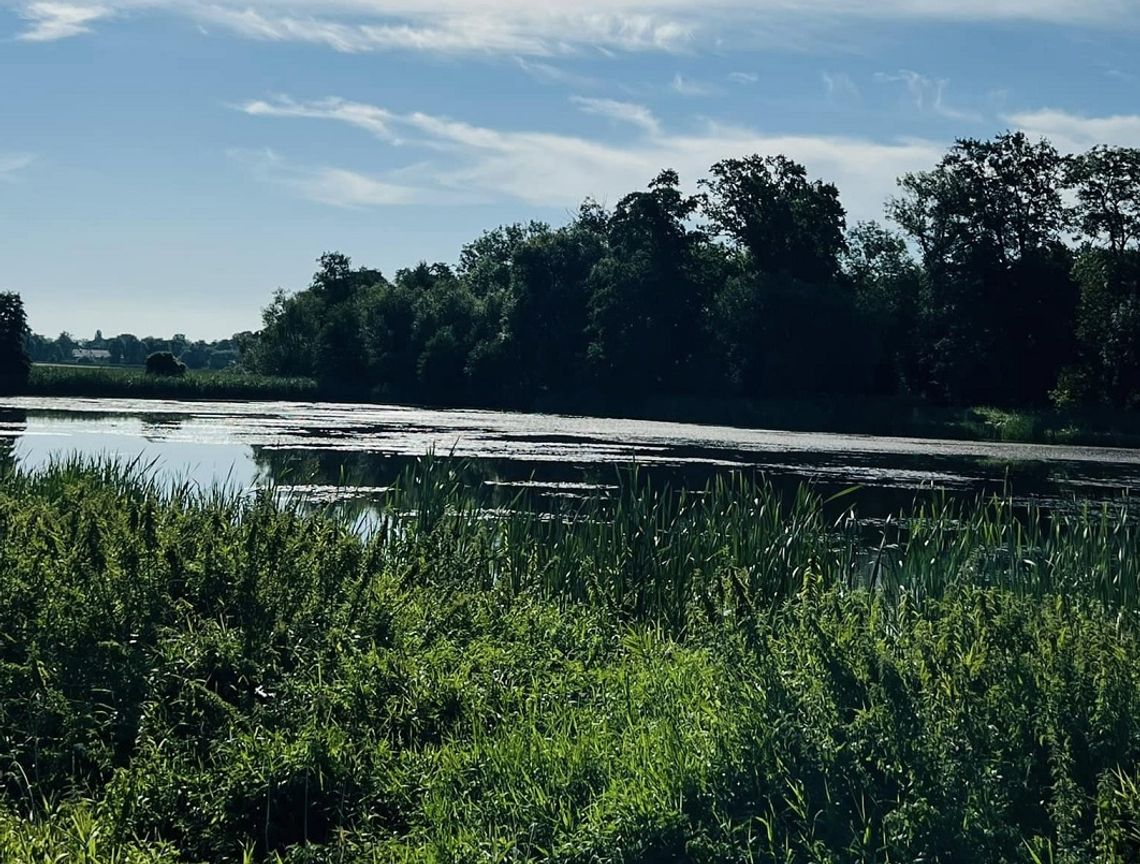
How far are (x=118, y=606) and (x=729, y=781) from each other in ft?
13.2

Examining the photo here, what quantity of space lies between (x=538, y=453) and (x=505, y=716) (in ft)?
75.9

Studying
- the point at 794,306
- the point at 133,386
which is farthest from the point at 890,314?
the point at 133,386

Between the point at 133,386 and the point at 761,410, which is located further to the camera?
the point at 133,386

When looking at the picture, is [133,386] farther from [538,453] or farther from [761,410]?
[538,453]

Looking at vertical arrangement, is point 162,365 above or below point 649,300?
below

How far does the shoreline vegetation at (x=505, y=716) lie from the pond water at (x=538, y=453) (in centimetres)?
707

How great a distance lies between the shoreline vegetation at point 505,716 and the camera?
485 centimetres

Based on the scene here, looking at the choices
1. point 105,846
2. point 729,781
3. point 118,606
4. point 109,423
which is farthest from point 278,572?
point 109,423

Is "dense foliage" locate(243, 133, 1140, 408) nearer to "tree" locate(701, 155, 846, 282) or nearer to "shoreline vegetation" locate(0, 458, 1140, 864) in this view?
"tree" locate(701, 155, 846, 282)

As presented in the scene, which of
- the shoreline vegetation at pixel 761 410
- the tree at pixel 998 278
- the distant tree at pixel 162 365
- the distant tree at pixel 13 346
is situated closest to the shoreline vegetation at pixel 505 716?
the shoreline vegetation at pixel 761 410

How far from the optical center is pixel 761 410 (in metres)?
57.1

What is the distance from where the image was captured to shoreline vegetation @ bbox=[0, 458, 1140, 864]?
191 inches

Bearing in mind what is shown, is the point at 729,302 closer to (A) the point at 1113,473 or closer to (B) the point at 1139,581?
(A) the point at 1113,473

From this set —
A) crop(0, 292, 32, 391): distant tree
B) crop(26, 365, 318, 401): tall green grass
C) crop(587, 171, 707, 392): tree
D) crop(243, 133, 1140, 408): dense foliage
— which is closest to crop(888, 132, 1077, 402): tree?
crop(243, 133, 1140, 408): dense foliage
